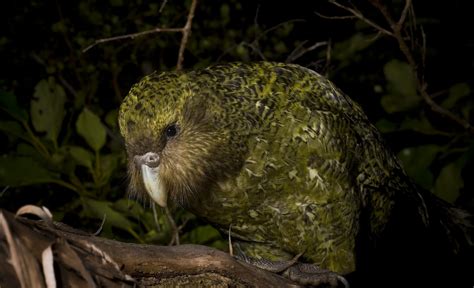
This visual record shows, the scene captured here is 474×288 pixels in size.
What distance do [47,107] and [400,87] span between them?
1.26m

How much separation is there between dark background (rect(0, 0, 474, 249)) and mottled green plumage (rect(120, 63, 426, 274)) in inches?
11.4

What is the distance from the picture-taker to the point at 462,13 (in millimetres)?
3836

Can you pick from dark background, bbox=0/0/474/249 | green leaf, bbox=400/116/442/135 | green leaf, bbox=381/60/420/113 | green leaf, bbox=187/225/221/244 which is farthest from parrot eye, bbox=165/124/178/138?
green leaf, bbox=400/116/442/135

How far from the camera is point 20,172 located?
2574 mm

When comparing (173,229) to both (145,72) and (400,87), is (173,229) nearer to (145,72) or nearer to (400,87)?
(400,87)

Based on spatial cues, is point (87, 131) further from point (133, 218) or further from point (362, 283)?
point (362, 283)

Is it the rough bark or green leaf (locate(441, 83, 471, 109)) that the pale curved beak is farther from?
green leaf (locate(441, 83, 471, 109))

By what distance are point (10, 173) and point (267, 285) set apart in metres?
1.24

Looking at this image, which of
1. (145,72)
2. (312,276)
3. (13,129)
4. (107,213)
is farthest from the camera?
(145,72)

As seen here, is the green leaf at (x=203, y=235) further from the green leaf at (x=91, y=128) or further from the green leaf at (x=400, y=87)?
the green leaf at (x=400, y=87)

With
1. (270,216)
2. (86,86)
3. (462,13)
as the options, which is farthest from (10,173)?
(462,13)

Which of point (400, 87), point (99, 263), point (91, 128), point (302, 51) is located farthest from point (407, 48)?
point (99, 263)

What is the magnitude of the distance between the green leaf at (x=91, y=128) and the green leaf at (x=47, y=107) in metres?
0.09

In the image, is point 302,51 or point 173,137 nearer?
point 173,137
